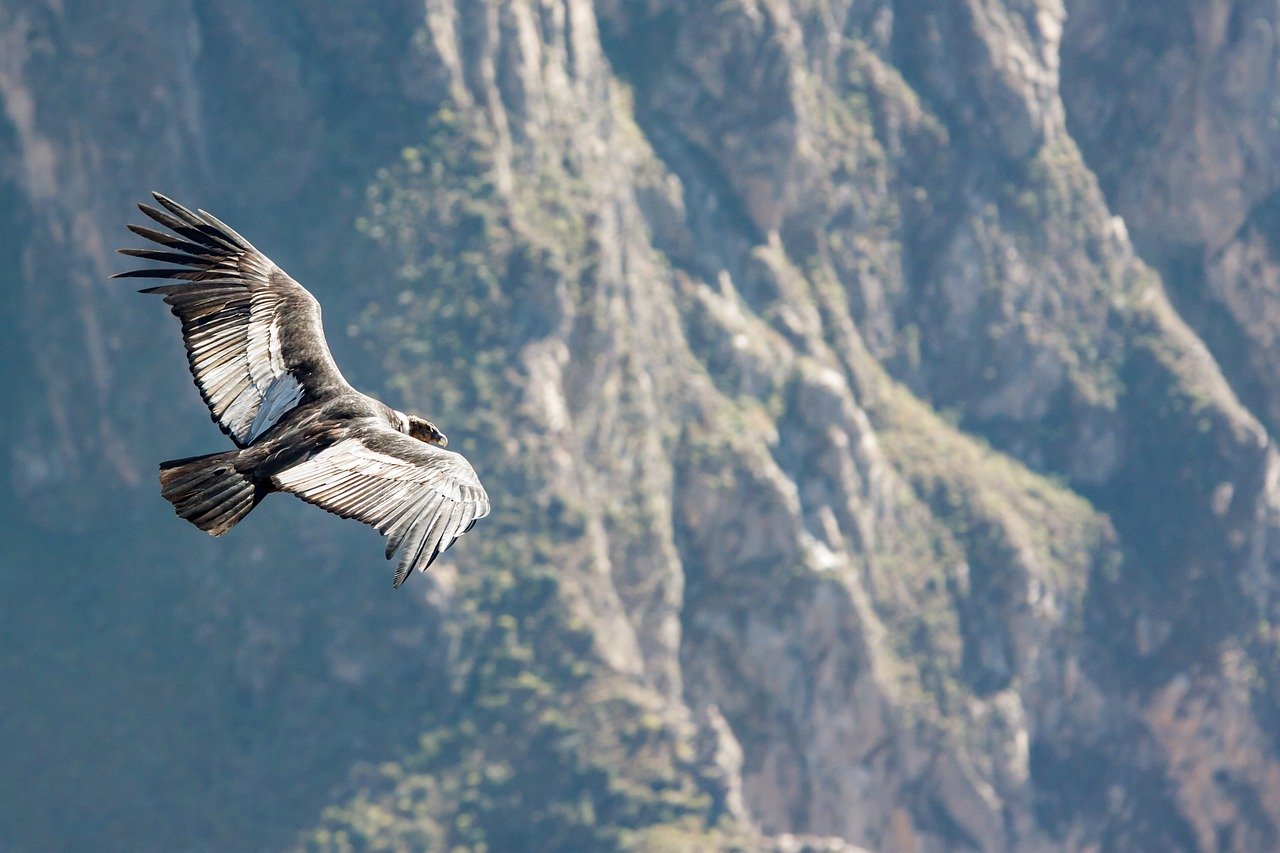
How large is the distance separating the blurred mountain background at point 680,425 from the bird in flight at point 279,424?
242 feet

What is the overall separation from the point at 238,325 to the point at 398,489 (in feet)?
18.3

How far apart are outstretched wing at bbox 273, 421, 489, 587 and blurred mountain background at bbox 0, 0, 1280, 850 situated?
254ft

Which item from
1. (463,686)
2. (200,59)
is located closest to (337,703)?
(463,686)

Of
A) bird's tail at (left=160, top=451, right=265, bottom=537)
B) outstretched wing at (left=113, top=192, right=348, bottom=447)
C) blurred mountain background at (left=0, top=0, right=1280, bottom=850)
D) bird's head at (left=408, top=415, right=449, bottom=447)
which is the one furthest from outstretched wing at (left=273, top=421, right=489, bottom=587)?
blurred mountain background at (left=0, top=0, right=1280, bottom=850)

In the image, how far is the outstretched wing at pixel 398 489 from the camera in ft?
63.5

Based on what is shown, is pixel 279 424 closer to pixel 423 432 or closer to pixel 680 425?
pixel 423 432

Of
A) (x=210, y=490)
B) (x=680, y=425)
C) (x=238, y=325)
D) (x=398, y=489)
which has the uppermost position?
(x=398, y=489)

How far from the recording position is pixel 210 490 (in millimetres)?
21438

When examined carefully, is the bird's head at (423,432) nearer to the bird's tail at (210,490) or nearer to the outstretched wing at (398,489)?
the outstretched wing at (398,489)

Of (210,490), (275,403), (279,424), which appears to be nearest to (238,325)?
(275,403)

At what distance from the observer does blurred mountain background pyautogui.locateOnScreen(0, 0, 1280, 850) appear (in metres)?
101

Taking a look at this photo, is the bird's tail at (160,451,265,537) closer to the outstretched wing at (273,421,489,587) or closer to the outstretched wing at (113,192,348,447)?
the outstretched wing at (273,421,489,587)

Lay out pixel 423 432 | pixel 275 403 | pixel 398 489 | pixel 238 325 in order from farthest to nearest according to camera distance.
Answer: pixel 423 432
pixel 238 325
pixel 275 403
pixel 398 489

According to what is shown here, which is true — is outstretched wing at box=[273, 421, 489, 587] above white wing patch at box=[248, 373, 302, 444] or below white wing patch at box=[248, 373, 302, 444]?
above
